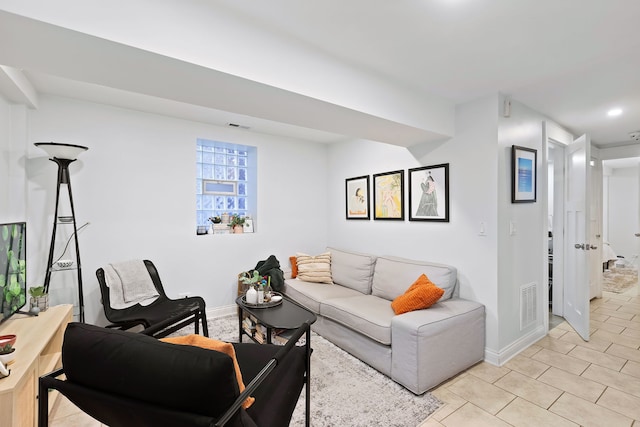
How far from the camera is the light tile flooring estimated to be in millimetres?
1896

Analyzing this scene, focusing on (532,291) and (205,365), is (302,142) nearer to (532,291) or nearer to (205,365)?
(532,291)

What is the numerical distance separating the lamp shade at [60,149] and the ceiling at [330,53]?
16.6 inches

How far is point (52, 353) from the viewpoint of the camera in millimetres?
2041

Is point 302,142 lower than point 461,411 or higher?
higher

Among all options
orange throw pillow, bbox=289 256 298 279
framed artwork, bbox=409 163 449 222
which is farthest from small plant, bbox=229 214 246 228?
framed artwork, bbox=409 163 449 222

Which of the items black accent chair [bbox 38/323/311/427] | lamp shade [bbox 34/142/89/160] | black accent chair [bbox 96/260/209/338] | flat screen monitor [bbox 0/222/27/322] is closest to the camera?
black accent chair [bbox 38/323/311/427]

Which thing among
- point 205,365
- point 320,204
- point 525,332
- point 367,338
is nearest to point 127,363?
point 205,365

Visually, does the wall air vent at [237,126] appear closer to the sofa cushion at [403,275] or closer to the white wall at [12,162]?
the white wall at [12,162]

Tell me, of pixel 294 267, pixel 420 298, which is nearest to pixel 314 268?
pixel 294 267

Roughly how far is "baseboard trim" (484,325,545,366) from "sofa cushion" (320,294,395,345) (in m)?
0.90

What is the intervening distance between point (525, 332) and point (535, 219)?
1082mm

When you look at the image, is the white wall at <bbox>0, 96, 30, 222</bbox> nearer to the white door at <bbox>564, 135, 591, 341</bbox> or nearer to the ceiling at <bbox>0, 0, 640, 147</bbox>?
the ceiling at <bbox>0, 0, 640, 147</bbox>

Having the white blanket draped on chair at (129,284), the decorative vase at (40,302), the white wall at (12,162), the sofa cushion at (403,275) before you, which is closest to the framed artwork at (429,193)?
the sofa cushion at (403,275)

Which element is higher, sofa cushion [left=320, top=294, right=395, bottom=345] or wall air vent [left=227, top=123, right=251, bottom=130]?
wall air vent [left=227, top=123, right=251, bottom=130]
